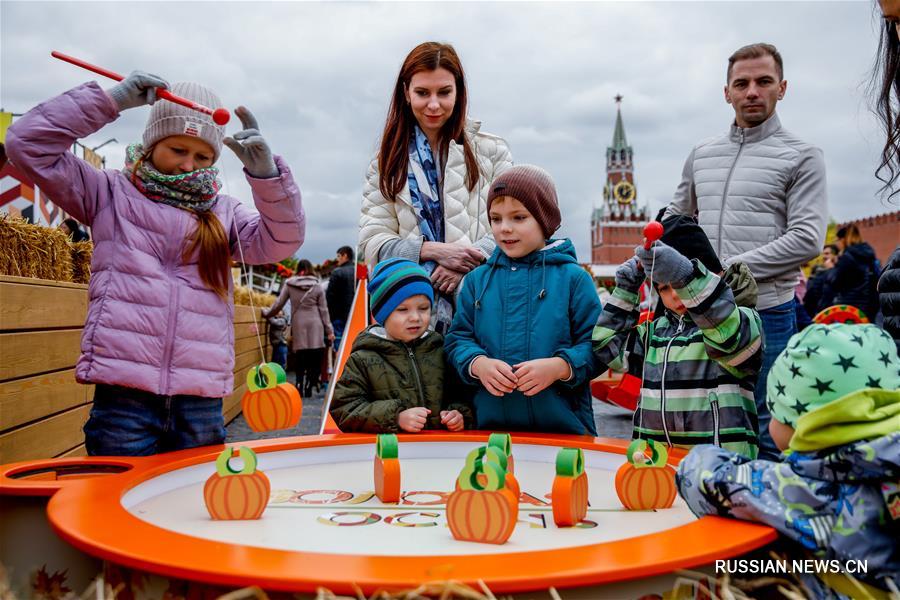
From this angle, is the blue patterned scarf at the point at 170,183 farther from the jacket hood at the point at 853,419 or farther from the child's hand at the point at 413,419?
the jacket hood at the point at 853,419

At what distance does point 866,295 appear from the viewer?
21.0ft

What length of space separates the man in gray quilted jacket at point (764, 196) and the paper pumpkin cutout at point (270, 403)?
68.1 inches

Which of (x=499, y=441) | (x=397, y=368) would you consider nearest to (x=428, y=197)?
(x=397, y=368)

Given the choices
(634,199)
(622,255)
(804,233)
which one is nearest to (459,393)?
(804,233)

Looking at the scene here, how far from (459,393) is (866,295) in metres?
5.20

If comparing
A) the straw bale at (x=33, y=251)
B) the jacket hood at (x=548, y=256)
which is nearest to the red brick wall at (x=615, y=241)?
the straw bale at (x=33, y=251)

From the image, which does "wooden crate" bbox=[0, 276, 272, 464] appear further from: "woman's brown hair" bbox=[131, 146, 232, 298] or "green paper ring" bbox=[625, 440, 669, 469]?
"green paper ring" bbox=[625, 440, 669, 469]

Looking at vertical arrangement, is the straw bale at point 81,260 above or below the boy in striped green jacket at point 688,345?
above

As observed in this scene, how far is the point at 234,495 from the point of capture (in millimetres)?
1648

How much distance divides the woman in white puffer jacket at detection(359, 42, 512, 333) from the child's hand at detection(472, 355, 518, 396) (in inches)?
20.7

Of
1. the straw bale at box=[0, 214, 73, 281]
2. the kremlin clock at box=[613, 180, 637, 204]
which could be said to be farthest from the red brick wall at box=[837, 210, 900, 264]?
the kremlin clock at box=[613, 180, 637, 204]

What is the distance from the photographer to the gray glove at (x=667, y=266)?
2.03 metres

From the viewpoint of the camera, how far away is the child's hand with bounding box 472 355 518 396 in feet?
7.51

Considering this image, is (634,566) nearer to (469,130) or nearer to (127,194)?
(127,194)
